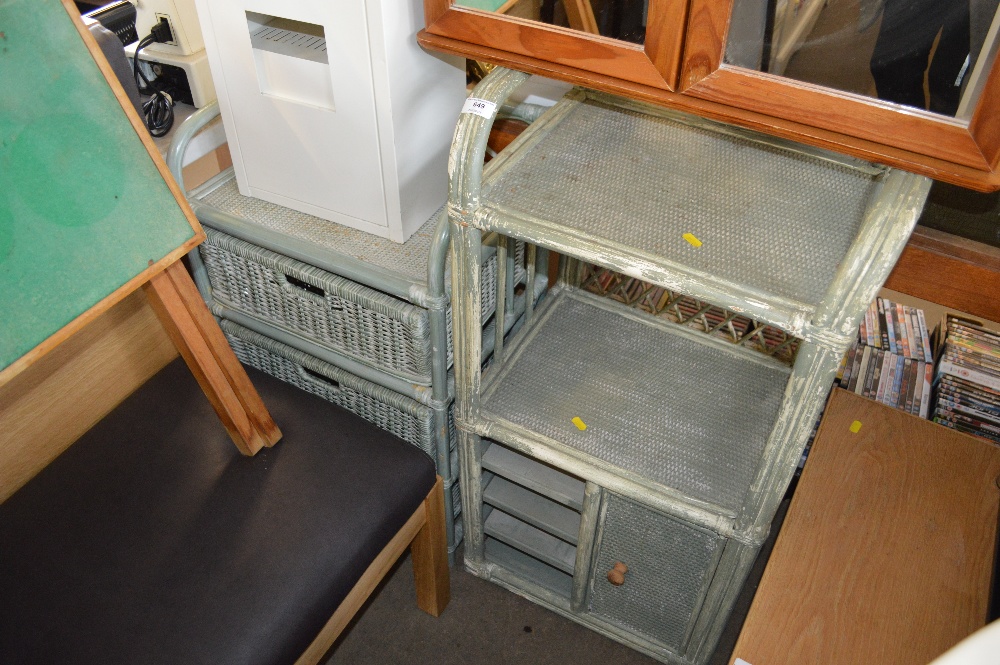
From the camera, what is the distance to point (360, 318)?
128 centimetres

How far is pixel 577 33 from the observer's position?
33.7 inches

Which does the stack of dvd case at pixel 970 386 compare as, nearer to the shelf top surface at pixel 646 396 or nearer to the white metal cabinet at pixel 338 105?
the shelf top surface at pixel 646 396

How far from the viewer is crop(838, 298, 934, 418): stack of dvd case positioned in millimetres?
1554

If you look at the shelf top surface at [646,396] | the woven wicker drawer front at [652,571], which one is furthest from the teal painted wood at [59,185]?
the woven wicker drawer front at [652,571]

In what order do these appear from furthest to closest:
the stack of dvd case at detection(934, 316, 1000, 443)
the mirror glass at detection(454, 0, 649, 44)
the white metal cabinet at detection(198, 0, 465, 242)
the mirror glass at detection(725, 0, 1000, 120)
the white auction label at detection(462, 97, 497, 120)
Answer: the stack of dvd case at detection(934, 316, 1000, 443)
the white metal cabinet at detection(198, 0, 465, 242)
the white auction label at detection(462, 97, 497, 120)
the mirror glass at detection(454, 0, 649, 44)
the mirror glass at detection(725, 0, 1000, 120)

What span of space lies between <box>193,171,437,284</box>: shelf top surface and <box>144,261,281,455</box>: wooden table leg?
8.8 inches

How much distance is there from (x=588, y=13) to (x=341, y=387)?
2.77 ft

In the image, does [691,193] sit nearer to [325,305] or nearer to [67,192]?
[325,305]

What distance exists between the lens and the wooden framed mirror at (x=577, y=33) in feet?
2.64

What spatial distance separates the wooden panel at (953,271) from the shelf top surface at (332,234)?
71 centimetres

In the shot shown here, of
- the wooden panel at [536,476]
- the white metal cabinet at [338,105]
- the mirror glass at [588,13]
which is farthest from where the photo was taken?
the wooden panel at [536,476]

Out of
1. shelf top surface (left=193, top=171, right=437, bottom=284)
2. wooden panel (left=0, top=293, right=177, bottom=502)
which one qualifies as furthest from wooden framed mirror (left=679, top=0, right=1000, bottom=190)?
wooden panel (left=0, top=293, right=177, bottom=502)

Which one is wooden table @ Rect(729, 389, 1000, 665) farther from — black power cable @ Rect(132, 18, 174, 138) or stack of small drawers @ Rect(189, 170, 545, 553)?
black power cable @ Rect(132, 18, 174, 138)

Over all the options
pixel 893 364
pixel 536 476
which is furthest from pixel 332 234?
pixel 893 364
